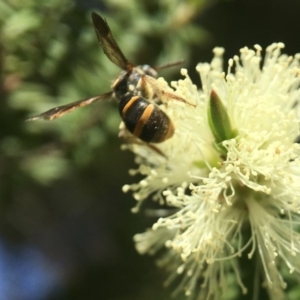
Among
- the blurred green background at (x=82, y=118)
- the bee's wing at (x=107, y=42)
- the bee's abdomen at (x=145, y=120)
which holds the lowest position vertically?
the bee's abdomen at (x=145, y=120)

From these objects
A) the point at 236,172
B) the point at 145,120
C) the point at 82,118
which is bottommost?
the point at 236,172

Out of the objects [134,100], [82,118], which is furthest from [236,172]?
[82,118]

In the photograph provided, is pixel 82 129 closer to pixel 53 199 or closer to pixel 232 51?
pixel 232 51

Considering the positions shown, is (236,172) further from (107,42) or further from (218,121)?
(107,42)

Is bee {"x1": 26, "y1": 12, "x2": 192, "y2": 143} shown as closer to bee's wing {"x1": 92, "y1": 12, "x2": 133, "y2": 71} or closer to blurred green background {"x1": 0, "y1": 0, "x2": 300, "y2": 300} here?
bee's wing {"x1": 92, "y1": 12, "x2": 133, "y2": 71}

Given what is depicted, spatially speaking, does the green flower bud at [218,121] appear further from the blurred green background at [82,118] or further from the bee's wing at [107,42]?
the blurred green background at [82,118]

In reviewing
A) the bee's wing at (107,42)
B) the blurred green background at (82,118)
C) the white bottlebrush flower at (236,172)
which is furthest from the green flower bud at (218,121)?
the blurred green background at (82,118)
